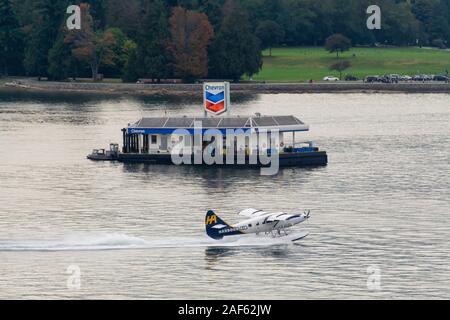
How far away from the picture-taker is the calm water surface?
318ft

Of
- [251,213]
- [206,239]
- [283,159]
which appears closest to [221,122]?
[283,159]

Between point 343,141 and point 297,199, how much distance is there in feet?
192

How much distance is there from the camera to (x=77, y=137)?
198000mm

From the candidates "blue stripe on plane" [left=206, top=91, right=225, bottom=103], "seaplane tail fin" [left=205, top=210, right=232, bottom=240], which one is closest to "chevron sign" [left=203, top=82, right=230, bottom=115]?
"blue stripe on plane" [left=206, top=91, right=225, bottom=103]

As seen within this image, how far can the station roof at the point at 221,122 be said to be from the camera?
162 metres

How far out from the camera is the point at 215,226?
4222 inches

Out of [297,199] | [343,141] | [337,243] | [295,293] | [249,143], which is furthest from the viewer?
[343,141]

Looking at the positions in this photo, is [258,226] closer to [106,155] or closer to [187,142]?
[187,142]

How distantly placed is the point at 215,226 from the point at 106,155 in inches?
2416

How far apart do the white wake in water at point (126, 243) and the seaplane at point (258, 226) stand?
628mm

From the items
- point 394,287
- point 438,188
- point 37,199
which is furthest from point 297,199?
point 394,287

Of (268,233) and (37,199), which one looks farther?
(37,199)

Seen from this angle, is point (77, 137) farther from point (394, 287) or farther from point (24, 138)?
point (394, 287)
